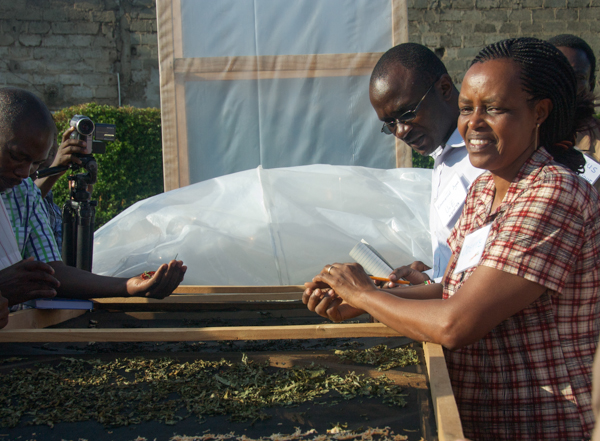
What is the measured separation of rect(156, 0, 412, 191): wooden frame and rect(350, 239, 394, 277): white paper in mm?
1854

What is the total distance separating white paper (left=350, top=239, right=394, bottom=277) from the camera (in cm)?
201

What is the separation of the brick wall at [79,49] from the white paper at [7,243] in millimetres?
6094

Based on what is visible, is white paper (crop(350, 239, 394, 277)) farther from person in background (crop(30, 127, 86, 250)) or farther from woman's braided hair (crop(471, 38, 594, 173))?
person in background (crop(30, 127, 86, 250))

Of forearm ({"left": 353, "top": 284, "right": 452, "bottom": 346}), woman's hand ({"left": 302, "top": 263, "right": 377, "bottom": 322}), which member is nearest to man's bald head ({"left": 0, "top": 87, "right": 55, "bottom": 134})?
woman's hand ({"left": 302, "top": 263, "right": 377, "bottom": 322})

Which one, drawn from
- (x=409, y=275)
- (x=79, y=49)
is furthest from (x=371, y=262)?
(x=79, y=49)

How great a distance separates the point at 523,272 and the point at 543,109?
416 mm

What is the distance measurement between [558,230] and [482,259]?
0.16 meters

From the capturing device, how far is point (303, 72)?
3729mm

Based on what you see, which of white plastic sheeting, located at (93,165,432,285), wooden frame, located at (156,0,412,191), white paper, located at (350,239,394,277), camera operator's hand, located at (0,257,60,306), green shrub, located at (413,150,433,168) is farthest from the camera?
green shrub, located at (413,150,433,168)

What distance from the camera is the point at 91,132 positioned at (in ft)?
8.85

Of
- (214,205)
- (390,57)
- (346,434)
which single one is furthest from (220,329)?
(214,205)

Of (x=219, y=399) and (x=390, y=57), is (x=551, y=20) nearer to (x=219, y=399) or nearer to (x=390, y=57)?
(x=390, y=57)

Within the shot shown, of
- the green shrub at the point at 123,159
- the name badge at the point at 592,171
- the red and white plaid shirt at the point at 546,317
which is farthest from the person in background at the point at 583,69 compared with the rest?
the green shrub at the point at 123,159

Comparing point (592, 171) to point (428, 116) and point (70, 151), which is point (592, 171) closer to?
point (428, 116)
